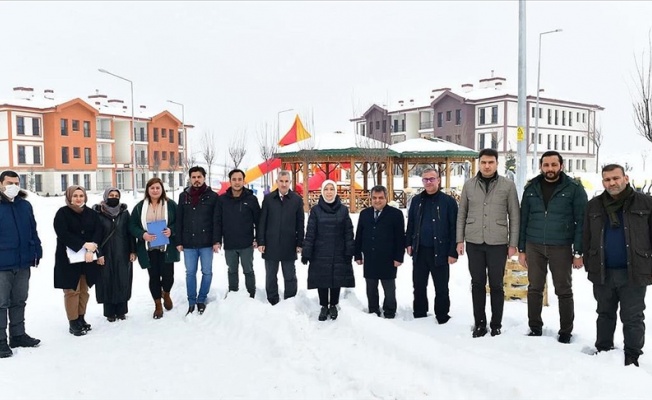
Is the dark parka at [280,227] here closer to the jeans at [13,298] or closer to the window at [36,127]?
the jeans at [13,298]

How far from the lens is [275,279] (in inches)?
277

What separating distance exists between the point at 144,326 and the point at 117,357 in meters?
1.08

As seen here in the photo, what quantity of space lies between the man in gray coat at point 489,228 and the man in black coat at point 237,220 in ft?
9.21

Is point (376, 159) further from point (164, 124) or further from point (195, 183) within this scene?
point (164, 124)

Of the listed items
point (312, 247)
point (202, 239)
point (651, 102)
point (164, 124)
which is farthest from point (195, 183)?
Answer: point (164, 124)

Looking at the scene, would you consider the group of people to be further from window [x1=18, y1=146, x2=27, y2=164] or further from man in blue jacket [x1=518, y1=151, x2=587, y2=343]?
window [x1=18, y1=146, x2=27, y2=164]

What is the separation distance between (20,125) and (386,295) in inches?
1835

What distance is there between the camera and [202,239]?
22.6 ft

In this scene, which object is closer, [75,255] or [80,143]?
[75,255]

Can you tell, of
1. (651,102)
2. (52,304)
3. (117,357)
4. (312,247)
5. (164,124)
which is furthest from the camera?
(164,124)

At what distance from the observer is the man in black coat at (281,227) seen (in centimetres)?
683

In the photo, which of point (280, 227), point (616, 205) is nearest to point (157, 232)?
point (280, 227)

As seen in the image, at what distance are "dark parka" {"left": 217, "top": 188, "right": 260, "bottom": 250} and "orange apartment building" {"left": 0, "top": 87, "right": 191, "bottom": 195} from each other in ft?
118

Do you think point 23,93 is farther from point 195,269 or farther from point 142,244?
point 195,269
